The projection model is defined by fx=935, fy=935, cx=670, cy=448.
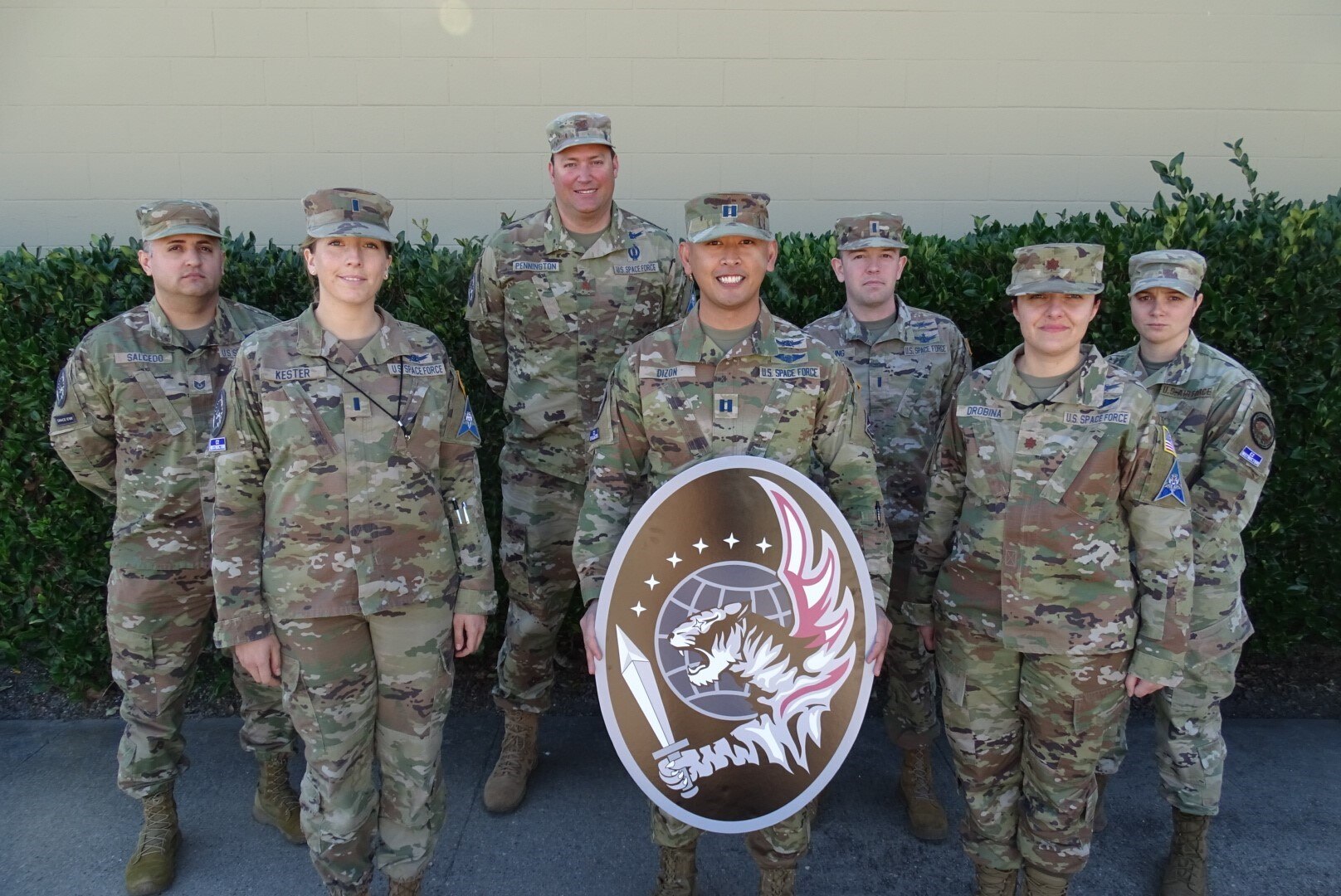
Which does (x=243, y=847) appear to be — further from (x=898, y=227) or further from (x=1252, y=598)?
(x=1252, y=598)

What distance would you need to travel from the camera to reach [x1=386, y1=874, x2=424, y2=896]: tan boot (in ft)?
9.56

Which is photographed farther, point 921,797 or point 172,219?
point 921,797

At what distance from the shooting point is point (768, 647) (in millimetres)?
2619

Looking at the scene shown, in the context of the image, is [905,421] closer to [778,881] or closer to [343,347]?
[778,881]

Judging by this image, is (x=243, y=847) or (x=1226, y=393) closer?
(x=1226, y=393)

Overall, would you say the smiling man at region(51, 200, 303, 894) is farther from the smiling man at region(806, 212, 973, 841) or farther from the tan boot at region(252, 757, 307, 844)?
the smiling man at region(806, 212, 973, 841)

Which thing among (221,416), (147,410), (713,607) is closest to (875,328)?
(713,607)

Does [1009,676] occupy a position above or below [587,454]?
below

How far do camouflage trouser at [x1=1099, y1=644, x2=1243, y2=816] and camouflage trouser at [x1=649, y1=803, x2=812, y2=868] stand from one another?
115 centimetres

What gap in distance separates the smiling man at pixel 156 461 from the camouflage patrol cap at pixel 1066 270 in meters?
2.76

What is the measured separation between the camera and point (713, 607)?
2627 mm

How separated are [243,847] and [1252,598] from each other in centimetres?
444

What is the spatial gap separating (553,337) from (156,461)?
149 centimetres

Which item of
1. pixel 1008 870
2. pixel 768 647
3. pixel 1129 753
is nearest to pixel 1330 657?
pixel 1129 753
